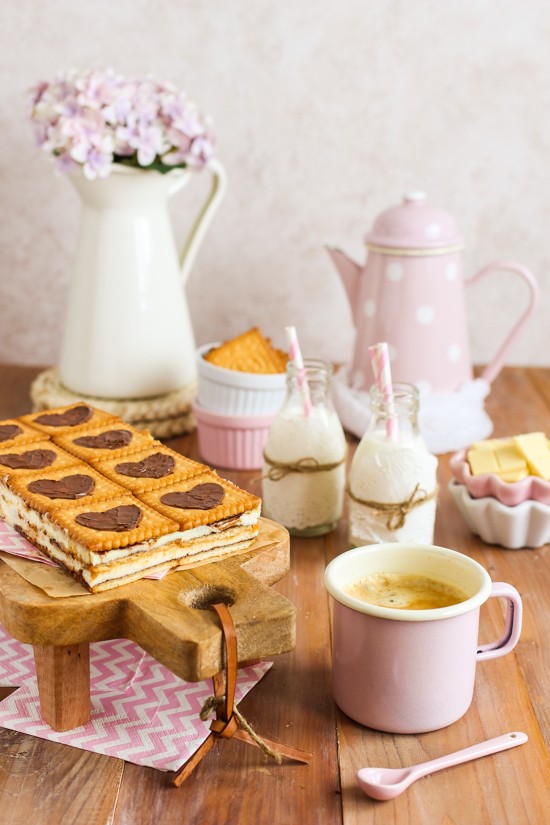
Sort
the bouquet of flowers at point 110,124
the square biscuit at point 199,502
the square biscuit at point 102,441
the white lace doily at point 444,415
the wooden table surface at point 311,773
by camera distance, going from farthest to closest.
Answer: the white lace doily at point 444,415, the bouquet of flowers at point 110,124, the square biscuit at point 102,441, the square biscuit at point 199,502, the wooden table surface at point 311,773

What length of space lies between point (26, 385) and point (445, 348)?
68 centimetres

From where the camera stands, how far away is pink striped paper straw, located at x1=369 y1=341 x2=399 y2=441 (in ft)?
3.27

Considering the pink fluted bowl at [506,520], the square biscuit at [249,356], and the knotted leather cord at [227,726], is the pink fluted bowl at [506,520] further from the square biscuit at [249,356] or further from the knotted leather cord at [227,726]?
the knotted leather cord at [227,726]

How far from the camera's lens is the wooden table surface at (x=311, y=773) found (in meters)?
0.68

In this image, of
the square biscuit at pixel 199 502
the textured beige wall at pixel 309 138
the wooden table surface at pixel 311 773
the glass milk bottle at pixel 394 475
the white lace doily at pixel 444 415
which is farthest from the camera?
the textured beige wall at pixel 309 138

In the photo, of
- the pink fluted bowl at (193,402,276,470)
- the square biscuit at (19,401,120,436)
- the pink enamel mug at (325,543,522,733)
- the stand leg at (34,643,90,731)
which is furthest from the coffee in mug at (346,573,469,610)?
the pink fluted bowl at (193,402,276,470)

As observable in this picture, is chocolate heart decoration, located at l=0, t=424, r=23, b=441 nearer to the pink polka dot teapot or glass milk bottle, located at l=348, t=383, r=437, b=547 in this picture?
glass milk bottle, located at l=348, t=383, r=437, b=547

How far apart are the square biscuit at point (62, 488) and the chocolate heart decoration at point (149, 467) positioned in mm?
22

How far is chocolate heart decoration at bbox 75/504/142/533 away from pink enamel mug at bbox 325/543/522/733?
158mm

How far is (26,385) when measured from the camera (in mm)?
1625

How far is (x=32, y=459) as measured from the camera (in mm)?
889

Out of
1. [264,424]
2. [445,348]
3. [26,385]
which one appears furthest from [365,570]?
[26,385]

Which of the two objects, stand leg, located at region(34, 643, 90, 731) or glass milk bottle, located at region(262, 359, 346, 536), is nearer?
stand leg, located at region(34, 643, 90, 731)

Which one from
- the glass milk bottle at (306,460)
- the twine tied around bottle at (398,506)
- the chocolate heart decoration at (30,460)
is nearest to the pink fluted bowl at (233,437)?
the glass milk bottle at (306,460)
